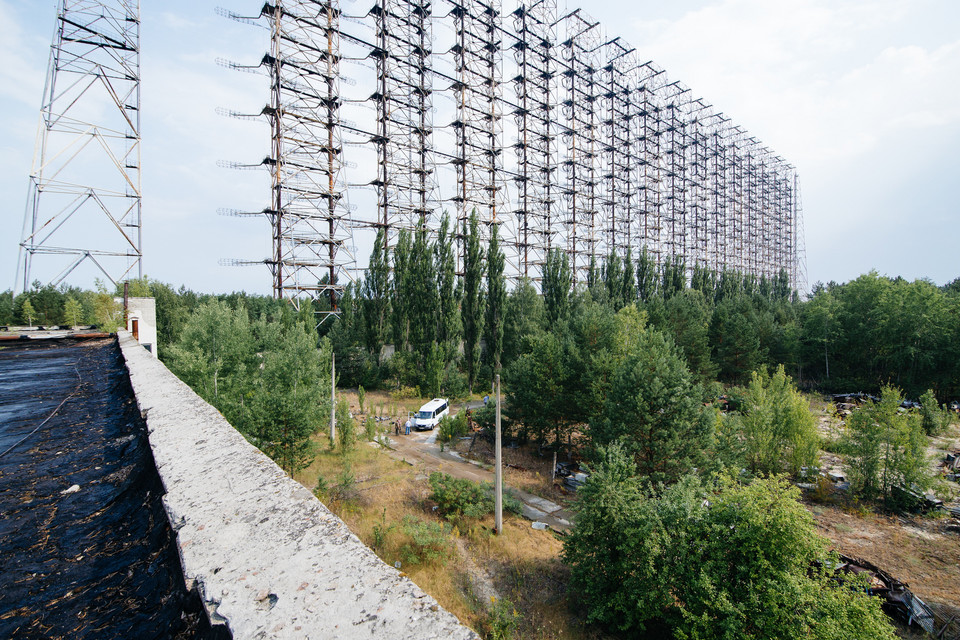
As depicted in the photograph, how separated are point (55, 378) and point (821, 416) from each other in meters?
33.2

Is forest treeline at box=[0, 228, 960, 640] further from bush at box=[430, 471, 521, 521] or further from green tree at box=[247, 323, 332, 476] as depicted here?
bush at box=[430, 471, 521, 521]

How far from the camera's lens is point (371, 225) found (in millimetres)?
31328

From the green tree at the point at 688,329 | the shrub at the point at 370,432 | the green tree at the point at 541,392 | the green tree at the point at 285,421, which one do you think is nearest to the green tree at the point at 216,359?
the green tree at the point at 285,421

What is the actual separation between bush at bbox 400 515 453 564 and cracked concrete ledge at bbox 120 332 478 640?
353 inches

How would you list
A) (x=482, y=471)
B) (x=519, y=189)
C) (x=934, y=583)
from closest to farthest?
(x=934, y=583)
(x=482, y=471)
(x=519, y=189)

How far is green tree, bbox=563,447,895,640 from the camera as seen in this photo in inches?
262

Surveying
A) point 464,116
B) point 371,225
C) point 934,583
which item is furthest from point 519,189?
point 934,583

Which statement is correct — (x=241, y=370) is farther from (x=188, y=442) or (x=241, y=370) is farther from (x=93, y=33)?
(x=188, y=442)

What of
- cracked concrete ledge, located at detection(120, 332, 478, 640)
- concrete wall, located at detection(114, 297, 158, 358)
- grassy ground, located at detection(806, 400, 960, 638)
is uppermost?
concrete wall, located at detection(114, 297, 158, 358)

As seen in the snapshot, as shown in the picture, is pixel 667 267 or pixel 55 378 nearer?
pixel 55 378

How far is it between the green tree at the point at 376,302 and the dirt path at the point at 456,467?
32.7ft

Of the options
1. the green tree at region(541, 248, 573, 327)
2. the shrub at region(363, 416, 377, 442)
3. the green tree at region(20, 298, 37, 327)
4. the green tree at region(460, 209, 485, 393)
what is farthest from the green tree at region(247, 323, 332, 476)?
the green tree at region(541, 248, 573, 327)

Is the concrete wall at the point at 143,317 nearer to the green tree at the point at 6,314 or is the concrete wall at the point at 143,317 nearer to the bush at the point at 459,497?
the bush at the point at 459,497

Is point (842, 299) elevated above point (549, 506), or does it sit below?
above
